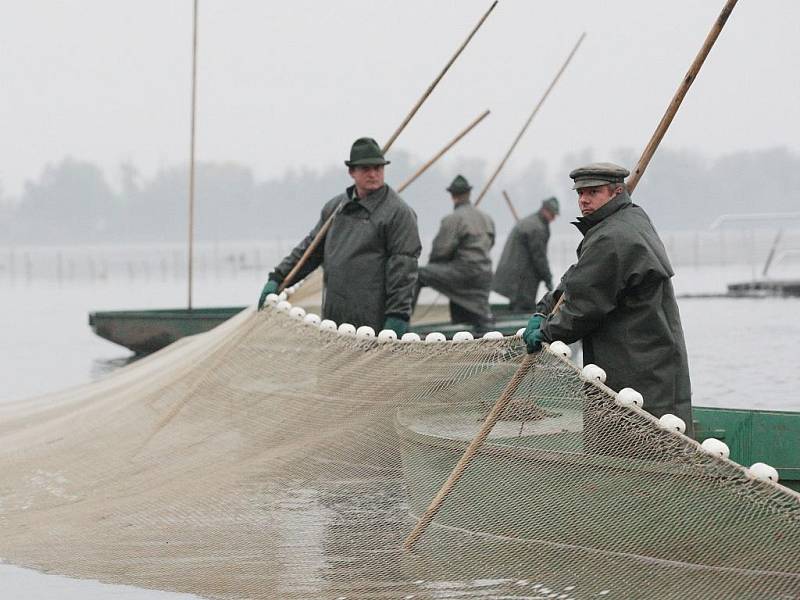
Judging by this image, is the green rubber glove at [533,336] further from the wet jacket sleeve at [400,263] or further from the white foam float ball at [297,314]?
the wet jacket sleeve at [400,263]

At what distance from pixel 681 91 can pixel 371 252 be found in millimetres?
2503

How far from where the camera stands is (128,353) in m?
17.4

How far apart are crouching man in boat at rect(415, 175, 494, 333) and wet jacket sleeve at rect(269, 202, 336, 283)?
4.51 m

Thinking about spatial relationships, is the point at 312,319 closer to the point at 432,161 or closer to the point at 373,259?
the point at 373,259

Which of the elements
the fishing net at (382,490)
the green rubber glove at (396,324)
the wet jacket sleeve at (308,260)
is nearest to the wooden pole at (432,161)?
the wet jacket sleeve at (308,260)

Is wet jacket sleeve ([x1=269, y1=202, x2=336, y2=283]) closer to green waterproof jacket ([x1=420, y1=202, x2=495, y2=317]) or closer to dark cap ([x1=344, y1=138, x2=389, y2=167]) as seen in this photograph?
dark cap ([x1=344, y1=138, x2=389, y2=167])

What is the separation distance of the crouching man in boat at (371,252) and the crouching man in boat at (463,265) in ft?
16.1

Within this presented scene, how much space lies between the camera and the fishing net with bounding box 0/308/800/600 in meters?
4.43

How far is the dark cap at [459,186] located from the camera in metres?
12.5

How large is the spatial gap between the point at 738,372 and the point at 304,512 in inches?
360

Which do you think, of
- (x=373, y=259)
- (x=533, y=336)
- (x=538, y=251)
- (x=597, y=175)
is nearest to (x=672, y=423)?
(x=533, y=336)

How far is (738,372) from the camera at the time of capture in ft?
45.9

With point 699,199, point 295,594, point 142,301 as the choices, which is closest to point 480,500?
point 295,594

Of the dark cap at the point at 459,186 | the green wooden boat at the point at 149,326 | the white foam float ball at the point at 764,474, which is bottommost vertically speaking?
the green wooden boat at the point at 149,326
